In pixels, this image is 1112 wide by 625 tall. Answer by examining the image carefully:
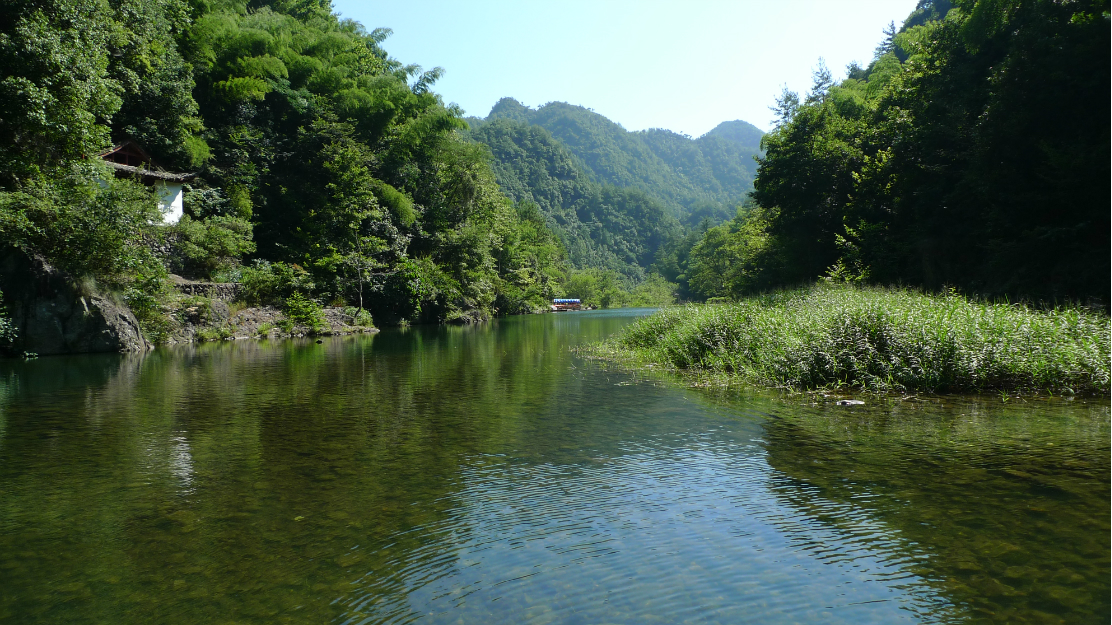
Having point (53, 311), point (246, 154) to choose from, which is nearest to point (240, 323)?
point (53, 311)

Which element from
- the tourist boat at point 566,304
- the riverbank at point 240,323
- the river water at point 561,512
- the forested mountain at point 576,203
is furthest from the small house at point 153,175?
the forested mountain at point 576,203

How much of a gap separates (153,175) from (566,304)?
2302 inches

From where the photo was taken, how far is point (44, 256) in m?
17.3

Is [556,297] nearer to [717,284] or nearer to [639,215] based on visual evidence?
[717,284]

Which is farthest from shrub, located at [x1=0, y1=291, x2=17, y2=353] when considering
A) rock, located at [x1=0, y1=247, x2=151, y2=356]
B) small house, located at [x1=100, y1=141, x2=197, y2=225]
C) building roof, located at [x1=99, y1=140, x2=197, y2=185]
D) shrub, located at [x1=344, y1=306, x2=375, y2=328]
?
shrub, located at [x1=344, y1=306, x2=375, y2=328]

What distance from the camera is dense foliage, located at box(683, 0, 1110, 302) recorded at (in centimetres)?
1564

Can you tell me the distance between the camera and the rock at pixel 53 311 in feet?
55.7

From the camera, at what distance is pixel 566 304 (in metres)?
82.5

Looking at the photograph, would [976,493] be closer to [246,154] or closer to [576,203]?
[246,154]

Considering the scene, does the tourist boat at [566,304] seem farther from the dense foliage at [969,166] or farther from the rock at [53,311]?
the rock at [53,311]

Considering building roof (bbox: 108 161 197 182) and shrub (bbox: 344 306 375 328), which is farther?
shrub (bbox: 344 306 375 328)

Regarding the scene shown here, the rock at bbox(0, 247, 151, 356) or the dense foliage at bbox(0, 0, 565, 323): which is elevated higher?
the dense foliage at bbox(0, 0, 565, 323)

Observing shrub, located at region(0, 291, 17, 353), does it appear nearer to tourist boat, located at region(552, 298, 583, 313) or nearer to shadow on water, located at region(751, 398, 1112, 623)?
shadow on water, located at region(751, 398, 1112, 623)

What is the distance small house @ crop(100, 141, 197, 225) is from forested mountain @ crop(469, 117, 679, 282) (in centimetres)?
8743
